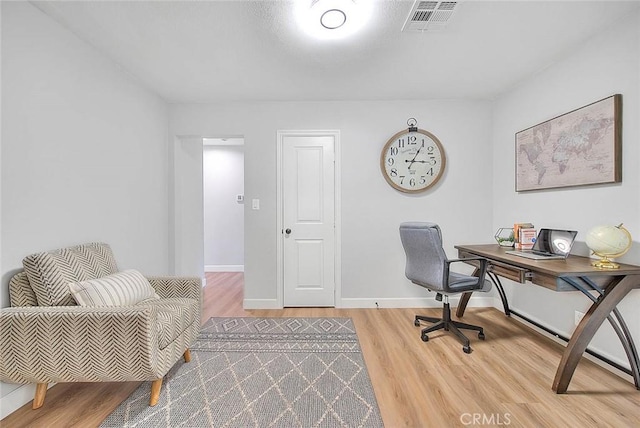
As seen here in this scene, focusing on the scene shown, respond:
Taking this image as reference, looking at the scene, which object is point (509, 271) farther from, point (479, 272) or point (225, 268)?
point (225, 268)

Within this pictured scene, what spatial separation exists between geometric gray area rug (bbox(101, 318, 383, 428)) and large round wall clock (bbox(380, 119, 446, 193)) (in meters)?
1.81

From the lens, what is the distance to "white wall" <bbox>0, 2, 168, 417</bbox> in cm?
160

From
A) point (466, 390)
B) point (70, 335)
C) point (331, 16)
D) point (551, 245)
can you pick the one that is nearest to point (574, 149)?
Answer: point (551, 245)

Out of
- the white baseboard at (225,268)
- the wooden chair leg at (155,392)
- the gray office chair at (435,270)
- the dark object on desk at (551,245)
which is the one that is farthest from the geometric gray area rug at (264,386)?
the white baseboard at (225,268)

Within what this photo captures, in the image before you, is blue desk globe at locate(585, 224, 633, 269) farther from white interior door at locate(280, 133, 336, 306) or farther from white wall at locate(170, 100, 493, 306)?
white interior door at locate(280, 133, 336, 306)

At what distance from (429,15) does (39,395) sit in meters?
3.27

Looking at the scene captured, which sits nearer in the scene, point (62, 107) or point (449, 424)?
point (449, 424)

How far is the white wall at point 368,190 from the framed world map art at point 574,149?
54 cm

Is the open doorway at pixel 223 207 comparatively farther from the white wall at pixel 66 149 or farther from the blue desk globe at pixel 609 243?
the blue desk globe at pixel 609 243

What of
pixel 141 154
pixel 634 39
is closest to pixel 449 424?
pixel 634 39

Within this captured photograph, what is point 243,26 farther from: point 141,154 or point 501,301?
point 501,301

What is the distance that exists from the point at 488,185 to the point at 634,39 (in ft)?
5.42

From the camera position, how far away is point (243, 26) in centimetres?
189

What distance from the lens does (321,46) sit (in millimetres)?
2119
